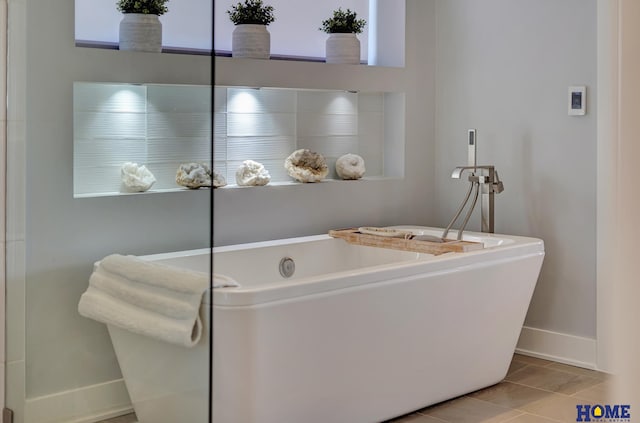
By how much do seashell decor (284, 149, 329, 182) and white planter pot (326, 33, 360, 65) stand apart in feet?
1.82

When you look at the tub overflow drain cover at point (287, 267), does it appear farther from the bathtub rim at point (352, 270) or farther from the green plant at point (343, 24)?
the green plant at point (343, 24)

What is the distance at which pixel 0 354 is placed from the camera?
2473mm

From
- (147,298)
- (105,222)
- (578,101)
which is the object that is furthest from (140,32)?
(578,101)

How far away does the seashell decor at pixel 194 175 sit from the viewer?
1979 mm

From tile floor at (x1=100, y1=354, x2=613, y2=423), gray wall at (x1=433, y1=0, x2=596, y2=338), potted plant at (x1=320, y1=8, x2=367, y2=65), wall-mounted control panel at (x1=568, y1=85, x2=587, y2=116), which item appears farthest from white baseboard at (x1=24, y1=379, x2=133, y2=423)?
wall-mounted control panel at (x1=568, y1=85, x2=587, y2=116)

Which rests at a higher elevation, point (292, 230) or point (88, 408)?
point (292, 230)

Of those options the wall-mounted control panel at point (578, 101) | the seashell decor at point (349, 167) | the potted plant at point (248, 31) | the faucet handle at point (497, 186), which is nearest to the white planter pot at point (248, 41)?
Result: the potted plant at point (248, 31)

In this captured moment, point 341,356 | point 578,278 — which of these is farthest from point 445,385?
point 578,278

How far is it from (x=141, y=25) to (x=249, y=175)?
1810 millimetres

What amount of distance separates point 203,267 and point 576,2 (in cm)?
270

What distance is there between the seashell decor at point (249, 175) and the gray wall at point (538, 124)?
1.29 metres

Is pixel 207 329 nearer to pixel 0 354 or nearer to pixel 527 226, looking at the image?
pixel 0 354

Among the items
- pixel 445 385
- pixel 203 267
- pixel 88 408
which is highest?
pixel 203 267

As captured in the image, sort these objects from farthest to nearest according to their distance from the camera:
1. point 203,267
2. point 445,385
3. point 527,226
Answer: point 527,226 < point 445,385 < point 203,267
